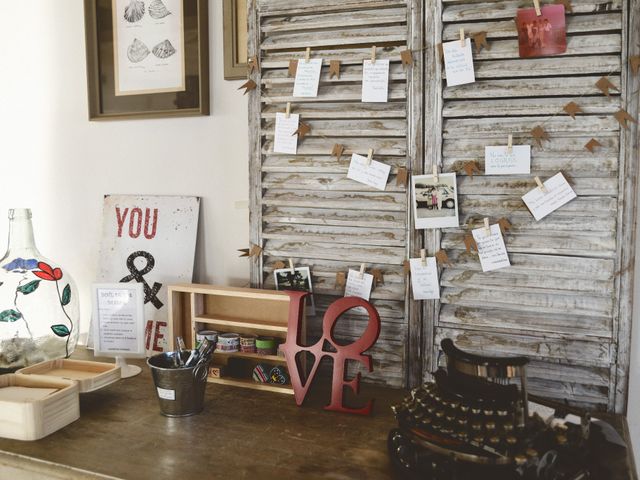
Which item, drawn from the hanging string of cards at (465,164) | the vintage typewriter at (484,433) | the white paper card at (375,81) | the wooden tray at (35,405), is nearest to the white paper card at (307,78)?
the hanging string of cards at (465,164)

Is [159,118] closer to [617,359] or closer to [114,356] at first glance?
[114,356]

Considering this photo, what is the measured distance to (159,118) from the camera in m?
1.96

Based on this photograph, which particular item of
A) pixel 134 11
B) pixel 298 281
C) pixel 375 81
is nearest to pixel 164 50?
pixel 134 11

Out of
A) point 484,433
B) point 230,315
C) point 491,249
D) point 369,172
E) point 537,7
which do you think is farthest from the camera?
point 230,315

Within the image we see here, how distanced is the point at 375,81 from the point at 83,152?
1.15 metres

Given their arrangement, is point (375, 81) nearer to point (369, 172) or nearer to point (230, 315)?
point (369, 172)

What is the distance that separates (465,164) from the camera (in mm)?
1504

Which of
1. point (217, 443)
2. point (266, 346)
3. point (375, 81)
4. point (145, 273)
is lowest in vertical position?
point (217, 443)

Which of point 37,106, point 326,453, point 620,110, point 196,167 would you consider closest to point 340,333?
point 326,453

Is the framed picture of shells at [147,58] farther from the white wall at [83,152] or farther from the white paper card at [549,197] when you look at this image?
the white paper card at [549,197]

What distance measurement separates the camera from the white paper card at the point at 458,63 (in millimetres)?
1473

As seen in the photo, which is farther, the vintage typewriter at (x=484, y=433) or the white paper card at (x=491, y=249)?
the white paper card at (x=491, y=249)

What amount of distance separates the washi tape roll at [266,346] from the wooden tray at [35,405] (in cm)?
49

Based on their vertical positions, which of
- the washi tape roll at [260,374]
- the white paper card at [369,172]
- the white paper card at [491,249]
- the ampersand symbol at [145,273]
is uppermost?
the white paper card at [369,172]
